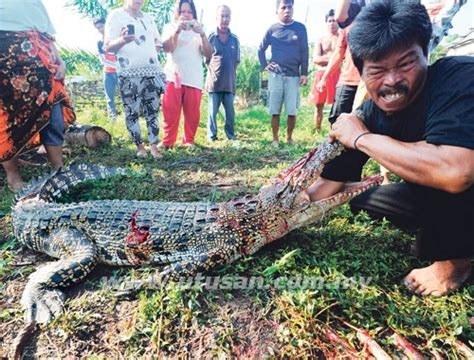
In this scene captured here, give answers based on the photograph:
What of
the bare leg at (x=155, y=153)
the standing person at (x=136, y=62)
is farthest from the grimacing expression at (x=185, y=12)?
the bare leg at (x=155, y=153)

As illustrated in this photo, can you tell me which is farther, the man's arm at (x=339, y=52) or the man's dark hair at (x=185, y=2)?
the man's dark hair at (x=185, y=2)

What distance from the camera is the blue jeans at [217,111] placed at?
6.03 m

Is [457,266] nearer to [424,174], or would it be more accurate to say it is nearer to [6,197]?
[424,174]

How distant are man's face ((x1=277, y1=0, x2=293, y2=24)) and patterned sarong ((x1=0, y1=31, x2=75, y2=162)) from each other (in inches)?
139

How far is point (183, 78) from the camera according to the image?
17.6ft

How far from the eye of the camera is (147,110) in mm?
4762

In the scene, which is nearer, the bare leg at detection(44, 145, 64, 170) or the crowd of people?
the crowd of people

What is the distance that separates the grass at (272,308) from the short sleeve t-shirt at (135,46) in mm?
2716

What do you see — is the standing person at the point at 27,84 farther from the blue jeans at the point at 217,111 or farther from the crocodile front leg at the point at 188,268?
the blue jeans at the point at 217,111

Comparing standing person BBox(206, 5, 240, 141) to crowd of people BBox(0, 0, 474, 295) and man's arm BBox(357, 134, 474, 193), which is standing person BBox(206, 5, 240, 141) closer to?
crowd of people BBox(0, 0, 474, 295)

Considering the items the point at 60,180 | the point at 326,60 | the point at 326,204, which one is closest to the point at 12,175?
the point at 60,180

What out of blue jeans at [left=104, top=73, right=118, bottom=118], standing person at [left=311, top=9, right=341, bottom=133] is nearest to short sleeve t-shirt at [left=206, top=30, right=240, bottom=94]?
standing person at [left=311, top=9, right=341, bottom=133]

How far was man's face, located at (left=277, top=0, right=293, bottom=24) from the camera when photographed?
535 centimetres

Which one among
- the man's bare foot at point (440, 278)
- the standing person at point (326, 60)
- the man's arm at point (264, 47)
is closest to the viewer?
the man's bare foot at point (440, 278)
